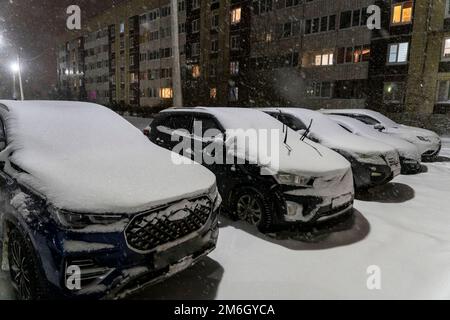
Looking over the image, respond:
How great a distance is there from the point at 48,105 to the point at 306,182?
342 centimetres

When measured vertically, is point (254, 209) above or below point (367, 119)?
below

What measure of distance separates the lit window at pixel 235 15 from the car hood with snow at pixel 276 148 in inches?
1174

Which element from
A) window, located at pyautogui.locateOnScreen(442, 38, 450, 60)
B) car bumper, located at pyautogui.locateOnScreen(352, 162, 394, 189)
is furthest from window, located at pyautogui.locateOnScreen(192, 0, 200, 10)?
car bumper, located at pyautogui.locateOnScreen(352, 162, 394, 189)

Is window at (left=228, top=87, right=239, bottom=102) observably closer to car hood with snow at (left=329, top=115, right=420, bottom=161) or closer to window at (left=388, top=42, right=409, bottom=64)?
window at (left=388, top=42, right=409, bottom=64)

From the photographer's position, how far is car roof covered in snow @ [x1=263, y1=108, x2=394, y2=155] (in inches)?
229

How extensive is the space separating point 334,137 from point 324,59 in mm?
21955

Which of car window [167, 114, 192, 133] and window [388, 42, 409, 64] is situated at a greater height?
window [388, 42, 409, 64]

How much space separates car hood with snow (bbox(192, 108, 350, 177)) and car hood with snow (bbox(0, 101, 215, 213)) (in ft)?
3.82

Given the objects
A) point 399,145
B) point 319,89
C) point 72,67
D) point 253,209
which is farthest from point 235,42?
point 72,67

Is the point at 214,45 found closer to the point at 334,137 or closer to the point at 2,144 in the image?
the point at 334,137

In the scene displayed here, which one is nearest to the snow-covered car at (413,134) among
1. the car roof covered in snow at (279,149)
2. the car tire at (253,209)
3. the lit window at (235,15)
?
→ the car roof covered in snow at (279,149)

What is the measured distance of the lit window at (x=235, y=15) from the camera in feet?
105

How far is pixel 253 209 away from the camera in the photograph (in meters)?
4.32

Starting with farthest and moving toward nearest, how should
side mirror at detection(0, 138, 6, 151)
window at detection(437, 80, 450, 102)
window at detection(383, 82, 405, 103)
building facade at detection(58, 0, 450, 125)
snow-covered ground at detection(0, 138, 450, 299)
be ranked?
window at detection(383, 82, 405, 103) < building facade at detection(58, 0, 450, 125) < window at detection(437, 80, 450, 102) < side mirror at detection(0, 138, 6, 151) < snow-covered ground at detection(0, 138, 450, 299)
